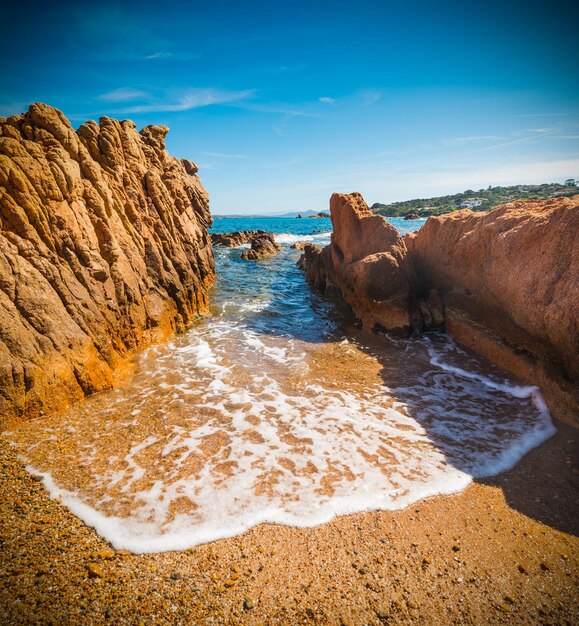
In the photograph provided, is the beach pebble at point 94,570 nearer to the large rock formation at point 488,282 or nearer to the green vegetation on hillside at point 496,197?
the large rock formation at point 488,282

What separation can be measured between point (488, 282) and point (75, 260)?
10.3m

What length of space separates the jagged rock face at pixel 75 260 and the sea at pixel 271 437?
2.27ft

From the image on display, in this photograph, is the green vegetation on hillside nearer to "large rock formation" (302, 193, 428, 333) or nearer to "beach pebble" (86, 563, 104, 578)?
"large rock formation" (302, 193, 428, 333)

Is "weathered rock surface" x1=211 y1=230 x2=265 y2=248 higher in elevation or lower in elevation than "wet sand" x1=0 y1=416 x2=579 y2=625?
higher

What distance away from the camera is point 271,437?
19.0 ft

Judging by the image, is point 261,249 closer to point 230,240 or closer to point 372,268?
point 230,240

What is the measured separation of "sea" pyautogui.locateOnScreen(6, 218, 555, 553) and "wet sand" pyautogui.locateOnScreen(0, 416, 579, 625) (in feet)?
0.79

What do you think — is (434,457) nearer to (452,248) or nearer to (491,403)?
(491,403)

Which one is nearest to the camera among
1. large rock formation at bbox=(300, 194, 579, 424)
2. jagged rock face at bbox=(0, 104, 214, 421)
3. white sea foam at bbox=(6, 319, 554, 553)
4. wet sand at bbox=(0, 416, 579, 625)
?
wet sand at bbox=(0, 416, 579, 625)

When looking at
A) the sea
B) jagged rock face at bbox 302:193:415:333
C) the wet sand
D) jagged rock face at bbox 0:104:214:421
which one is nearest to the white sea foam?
the sea

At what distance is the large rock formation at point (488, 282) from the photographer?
6.25 m

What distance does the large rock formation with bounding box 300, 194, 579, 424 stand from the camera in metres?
6.25

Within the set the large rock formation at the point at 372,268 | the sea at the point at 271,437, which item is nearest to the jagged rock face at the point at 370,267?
the large rock formation at the point at 372,268

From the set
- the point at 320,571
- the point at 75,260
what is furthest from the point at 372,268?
the point at 320,571
